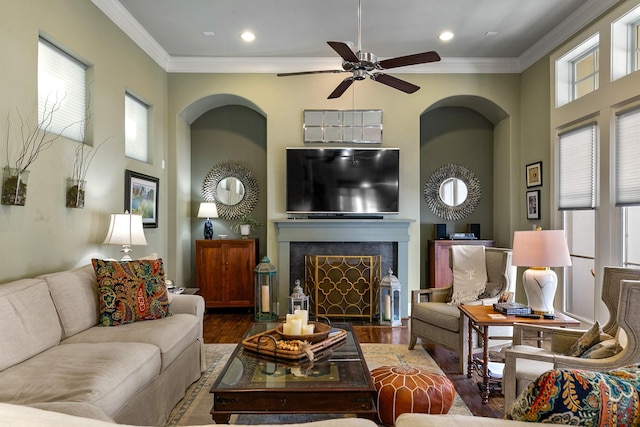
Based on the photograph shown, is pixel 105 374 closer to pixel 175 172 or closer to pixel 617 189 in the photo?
pixel 175 172

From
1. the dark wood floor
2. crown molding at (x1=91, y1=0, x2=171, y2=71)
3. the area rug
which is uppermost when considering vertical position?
crown molding at (x1=91, y1=0, x2=171, y2=71)

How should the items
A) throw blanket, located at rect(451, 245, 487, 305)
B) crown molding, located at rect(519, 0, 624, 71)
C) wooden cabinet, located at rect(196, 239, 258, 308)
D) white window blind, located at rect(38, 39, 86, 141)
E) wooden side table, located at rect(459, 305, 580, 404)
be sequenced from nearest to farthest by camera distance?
wooden side table, located at rect(459, 305, 580, 404)
white window blind, located at rect(38, 39, 86, 141)
crown molding, located at rect(519, 0, 624, 71)
throw blanket, located at rect(451, 245, 487, 305)
wooden cabinet, located at rect(196, 239, 258, 308)

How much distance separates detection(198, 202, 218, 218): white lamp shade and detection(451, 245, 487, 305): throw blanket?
3.14 metres

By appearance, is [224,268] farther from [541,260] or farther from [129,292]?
[541,260]

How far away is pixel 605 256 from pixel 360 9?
3.28m

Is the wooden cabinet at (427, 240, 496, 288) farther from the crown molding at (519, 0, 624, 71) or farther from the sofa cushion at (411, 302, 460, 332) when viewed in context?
the crown molding at (519, 0, 624, 71)

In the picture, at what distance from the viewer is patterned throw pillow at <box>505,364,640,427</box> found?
90cm

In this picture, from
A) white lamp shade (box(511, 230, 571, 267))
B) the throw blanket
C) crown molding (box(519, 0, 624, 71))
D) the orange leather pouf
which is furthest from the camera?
the throw blanket

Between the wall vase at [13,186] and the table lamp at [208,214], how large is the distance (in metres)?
2.87

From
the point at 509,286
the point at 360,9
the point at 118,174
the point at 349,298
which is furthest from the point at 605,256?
the point at 118,174

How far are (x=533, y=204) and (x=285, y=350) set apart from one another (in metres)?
3.92

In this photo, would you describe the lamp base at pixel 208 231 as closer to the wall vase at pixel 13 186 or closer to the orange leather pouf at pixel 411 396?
the wall vase at pixel 13 186

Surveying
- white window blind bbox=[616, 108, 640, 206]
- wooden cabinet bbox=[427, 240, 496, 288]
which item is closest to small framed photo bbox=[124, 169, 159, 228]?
wooden cabinet bbox=[427, 240, 496, 288]

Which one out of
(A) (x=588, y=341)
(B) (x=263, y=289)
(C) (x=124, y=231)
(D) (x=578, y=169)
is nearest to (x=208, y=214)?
(B) (x=263, y=289)
